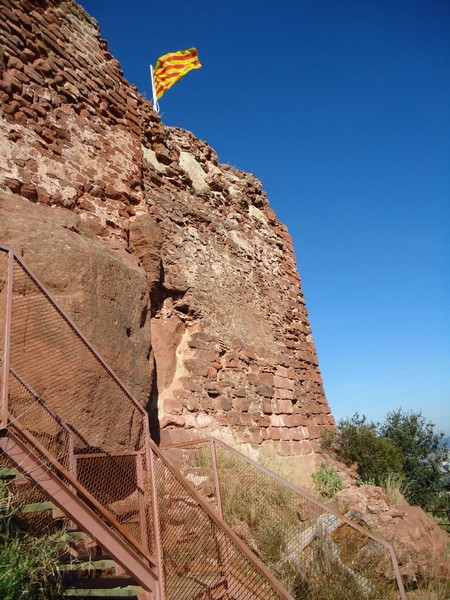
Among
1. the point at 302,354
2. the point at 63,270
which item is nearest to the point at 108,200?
the point at 63,270

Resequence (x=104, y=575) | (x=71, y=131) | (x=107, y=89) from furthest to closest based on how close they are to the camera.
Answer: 1. (x=107, y=89)
2. (x=71, y=131)
3. (x=104, y=575)

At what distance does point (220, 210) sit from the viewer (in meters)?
10.6

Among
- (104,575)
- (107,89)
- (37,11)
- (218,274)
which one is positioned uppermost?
(37,11)

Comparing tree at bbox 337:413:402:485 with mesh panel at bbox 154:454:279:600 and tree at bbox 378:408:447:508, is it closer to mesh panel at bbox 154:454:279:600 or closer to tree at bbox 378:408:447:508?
tree at bbox 378:408:447:508

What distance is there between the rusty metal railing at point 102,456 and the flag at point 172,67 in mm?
12044

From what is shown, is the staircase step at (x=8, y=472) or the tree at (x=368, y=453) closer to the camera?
the staircase step at (x=8, y=472)

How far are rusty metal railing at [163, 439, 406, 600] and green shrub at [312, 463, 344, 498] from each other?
2.88 m

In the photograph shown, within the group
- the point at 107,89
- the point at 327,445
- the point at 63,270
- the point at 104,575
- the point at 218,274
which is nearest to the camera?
the point at 104,575

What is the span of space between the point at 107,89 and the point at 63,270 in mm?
4865

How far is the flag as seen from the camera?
14.2 metres

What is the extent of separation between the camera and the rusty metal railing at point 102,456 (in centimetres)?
347

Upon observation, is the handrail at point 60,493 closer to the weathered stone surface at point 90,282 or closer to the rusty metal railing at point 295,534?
the weathered stone surface at point 90,282

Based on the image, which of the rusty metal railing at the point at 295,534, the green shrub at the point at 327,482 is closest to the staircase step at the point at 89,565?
the rusty metal railing at the point at 295,534

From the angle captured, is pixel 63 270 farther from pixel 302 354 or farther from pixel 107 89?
pixel 302 354
